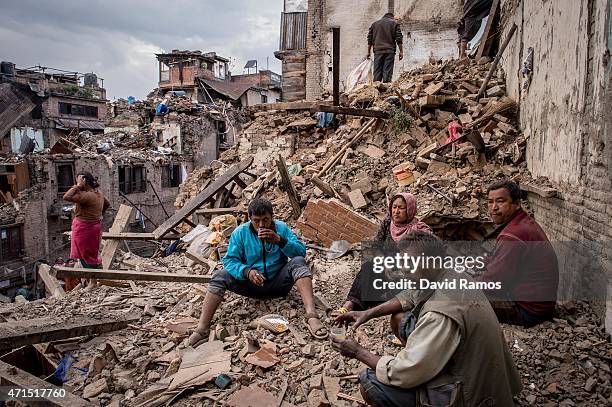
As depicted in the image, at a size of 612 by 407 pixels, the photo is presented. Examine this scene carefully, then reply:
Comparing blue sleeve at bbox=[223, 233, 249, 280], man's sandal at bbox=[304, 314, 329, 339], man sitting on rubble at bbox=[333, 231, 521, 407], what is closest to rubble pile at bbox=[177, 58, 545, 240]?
man's sandal at bbox=[304, 314, 329, 339]

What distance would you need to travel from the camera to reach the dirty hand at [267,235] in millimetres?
4004

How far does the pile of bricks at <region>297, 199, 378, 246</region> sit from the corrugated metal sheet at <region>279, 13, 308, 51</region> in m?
10.3

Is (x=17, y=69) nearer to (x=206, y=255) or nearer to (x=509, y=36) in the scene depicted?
(x=206, y=255)

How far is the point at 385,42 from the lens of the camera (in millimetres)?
10656

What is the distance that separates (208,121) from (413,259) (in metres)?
25.9

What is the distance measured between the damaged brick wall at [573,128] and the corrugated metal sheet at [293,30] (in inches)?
399

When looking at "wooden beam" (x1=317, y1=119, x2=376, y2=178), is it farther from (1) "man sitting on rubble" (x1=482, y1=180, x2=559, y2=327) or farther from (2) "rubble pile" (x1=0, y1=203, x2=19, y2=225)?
(2) "rubble pile" (x1=0, y1=203, x2=19, y2=225)

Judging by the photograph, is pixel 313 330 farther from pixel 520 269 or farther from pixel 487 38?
pixel 487 38

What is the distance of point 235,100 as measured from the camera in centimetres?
3253

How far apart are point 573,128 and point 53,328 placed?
575 cm

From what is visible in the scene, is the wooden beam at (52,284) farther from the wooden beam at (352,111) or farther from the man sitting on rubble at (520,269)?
the man sitting on rubble at (520,269)

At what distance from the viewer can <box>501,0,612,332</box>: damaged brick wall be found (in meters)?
3.58

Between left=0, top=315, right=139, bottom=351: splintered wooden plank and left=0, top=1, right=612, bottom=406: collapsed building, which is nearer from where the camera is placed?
left=0, top=1, right=612, bottom=406: collapsed building

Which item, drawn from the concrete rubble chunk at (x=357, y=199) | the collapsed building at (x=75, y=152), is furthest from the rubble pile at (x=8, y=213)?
the concrete rubble chunk at (x=357, y=199)
